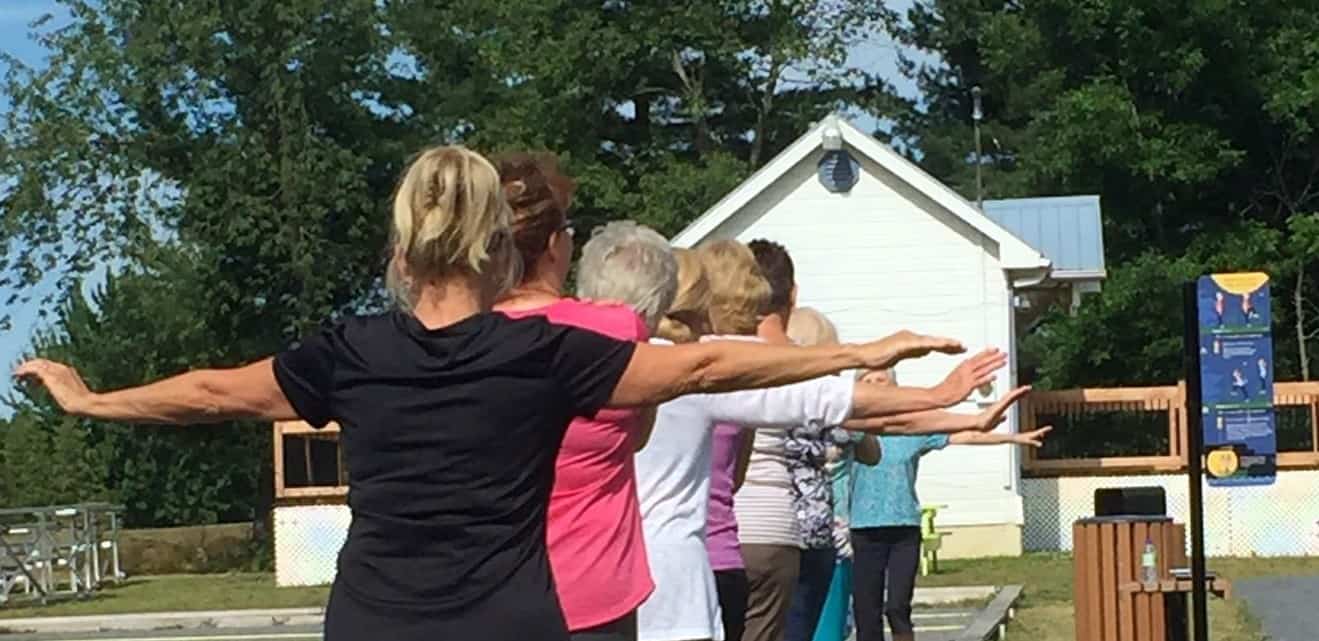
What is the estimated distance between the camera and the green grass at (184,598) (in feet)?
76.6

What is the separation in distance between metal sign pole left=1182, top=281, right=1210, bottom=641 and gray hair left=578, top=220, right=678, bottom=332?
443 cm

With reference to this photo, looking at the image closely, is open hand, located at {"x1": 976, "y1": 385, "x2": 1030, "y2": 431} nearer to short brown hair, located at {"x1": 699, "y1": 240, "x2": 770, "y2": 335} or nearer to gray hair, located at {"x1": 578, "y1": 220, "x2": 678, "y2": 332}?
gray hair, located at {"x1": 578, "y1": 220, "x2": 678, "y2": 332}

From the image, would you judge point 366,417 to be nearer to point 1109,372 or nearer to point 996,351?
point 996,351

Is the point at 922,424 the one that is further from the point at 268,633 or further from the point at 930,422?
the point at 268,633

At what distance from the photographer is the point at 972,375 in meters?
4.55

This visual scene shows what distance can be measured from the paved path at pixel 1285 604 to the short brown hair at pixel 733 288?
9058 millimetres

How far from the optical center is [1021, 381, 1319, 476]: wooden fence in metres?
26.1

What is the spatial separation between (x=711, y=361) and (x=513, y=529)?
446 millimetres

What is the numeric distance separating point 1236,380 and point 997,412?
5603 mm

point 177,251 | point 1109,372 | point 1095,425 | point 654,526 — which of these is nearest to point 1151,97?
point 1109,372

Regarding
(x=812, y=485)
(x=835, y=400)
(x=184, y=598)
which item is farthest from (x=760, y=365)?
(x=184, y=598)

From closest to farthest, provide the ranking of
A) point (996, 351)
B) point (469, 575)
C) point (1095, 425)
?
point (469, 575) < point (996, 351) < point (1095, 425)

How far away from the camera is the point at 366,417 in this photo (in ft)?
12.9

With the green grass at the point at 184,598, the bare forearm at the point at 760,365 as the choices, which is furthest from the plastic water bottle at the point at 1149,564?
the green grass at the point at 184,598
